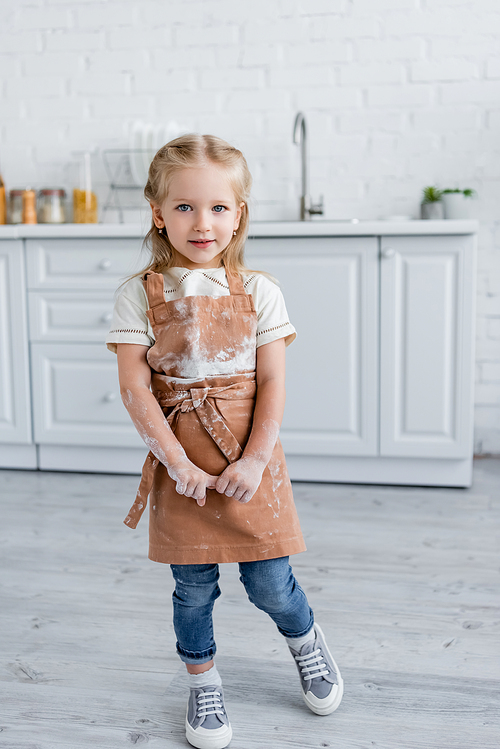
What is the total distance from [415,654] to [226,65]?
2134 mm

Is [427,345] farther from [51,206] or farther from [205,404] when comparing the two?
[51,206]

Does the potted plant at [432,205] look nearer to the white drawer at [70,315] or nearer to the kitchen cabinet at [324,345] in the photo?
the kitchen cabinet at [324,345]

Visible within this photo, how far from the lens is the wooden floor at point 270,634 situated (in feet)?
3.41

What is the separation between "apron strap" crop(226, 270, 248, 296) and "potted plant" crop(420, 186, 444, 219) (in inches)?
60.1

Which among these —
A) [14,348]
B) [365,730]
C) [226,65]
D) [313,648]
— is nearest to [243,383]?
[313,648]

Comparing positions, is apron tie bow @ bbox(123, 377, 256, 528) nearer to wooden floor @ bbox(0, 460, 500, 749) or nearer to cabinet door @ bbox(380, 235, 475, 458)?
wooden floor @ bbox(0, 460, 500, 749)

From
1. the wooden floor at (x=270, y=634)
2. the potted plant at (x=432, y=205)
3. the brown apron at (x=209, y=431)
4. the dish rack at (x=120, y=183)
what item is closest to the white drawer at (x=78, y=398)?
the wooden floor at (x=270, y=634)

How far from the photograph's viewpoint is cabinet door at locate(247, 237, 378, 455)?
2.07 meters

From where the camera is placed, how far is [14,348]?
2279mm

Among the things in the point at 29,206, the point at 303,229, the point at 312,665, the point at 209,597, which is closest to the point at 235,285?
the point at 209,597

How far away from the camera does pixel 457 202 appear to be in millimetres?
2320

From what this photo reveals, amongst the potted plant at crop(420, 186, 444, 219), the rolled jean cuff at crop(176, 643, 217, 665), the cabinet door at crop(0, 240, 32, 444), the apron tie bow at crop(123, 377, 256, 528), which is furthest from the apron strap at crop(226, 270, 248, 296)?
the potted plant at crop(420, 186, 444, 219)

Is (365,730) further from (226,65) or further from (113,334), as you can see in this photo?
(226,65)

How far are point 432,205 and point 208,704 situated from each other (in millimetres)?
1816
